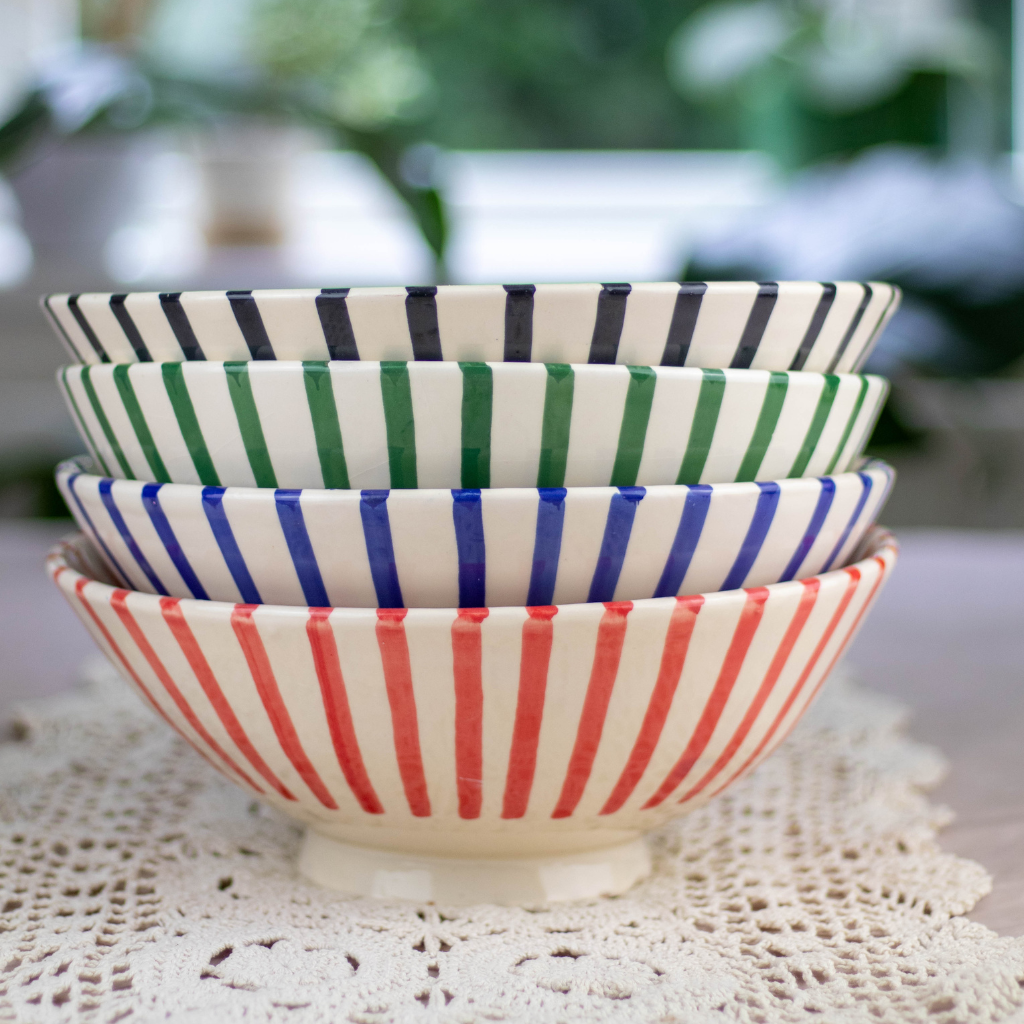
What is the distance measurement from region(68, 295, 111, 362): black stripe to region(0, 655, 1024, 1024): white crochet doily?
6.8 inches

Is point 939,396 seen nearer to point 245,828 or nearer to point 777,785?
point 777,785

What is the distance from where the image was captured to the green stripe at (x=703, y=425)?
0.27 m

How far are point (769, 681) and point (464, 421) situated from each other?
12 cm

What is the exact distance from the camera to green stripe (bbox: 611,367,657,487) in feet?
0.86

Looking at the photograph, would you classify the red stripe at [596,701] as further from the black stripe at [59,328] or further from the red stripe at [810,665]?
the black stripe at [59,328]

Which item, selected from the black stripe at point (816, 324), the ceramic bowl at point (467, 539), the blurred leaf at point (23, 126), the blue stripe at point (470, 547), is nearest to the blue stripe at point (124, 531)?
the ceramic bowl at point (467, 539)

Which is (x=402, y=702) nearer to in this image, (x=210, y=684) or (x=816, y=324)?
(x=210, y=684)

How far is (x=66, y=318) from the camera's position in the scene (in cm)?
31

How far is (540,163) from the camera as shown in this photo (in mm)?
1903

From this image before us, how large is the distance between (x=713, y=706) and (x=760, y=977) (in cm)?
7

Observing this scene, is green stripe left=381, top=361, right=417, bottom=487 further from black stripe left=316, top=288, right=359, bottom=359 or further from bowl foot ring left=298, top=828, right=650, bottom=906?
bowl foot ring left=298, top=828, right=650, bottom=906

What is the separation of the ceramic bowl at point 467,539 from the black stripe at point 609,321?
37 millimetres

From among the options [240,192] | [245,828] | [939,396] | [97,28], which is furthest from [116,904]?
[97,28]

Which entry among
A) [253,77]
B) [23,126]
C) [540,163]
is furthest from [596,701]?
[540,163]
